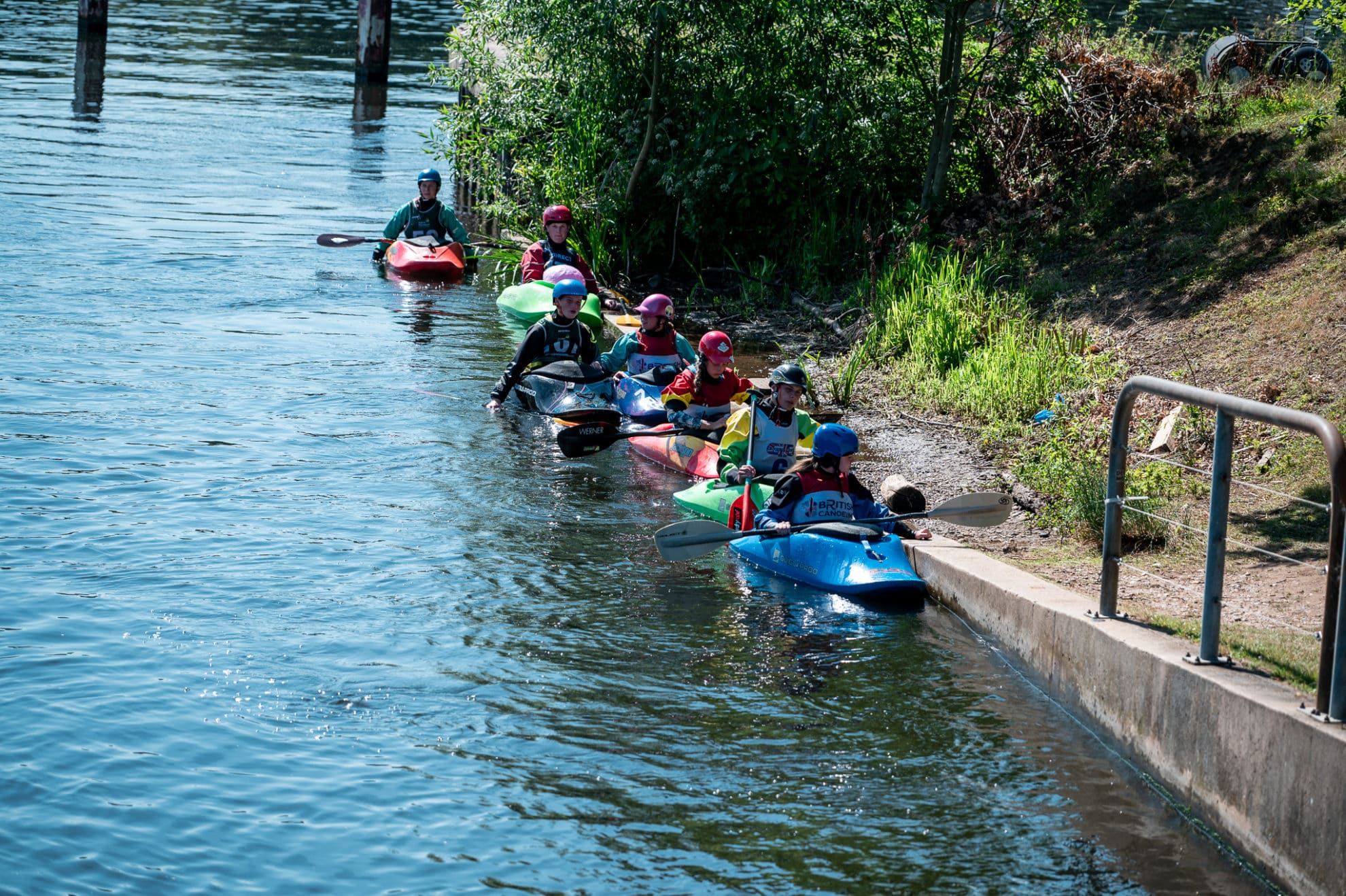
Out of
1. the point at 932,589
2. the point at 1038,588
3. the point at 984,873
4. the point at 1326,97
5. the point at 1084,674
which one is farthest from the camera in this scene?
the point at 1326,97

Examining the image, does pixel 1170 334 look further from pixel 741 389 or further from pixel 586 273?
pixel 586 273

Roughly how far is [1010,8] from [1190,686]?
35.9 ft

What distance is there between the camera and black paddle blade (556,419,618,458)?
11.1 meters

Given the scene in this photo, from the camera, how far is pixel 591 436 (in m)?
11.2

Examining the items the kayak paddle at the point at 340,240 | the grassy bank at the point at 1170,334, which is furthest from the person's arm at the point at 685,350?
the kayak paddle at the point at 340,240

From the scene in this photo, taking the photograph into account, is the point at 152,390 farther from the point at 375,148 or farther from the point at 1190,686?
the point at 375,148

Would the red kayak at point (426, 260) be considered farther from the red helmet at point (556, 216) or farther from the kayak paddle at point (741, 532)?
the kayak paddle at point (741, 532)

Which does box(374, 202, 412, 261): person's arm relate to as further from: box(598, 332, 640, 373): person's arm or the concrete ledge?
the concrete ledge

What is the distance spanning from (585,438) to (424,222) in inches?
309

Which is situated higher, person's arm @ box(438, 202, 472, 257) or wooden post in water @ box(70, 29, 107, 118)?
wooden post in water @ box(70, 29, 107, 118)

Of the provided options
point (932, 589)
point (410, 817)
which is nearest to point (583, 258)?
point (932, 589)

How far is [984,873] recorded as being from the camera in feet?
17.9


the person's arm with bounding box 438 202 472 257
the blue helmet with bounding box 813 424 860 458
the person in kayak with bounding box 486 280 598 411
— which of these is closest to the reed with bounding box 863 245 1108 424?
the blue helmet with bounding box 813 424 860 458

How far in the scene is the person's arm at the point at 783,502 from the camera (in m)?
9.18
